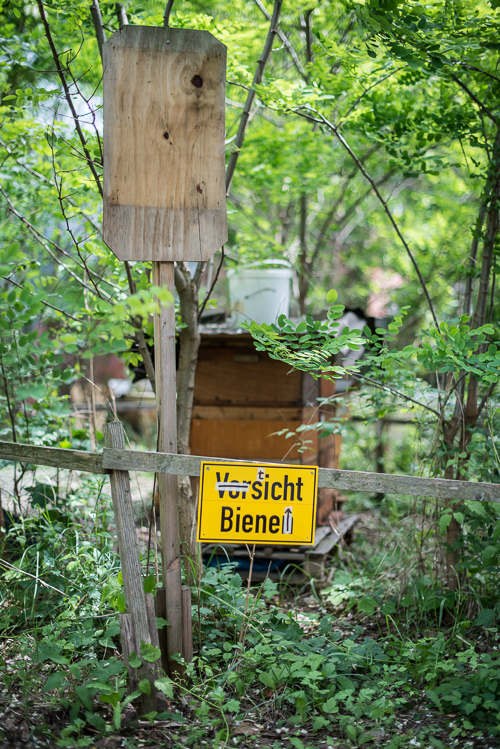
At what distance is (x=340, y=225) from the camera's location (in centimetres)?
940

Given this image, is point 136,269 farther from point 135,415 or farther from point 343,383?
point 135,415

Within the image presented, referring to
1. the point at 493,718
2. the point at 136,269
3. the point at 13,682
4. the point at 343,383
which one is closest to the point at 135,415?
the point at 343,383

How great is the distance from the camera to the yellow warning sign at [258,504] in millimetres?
2551

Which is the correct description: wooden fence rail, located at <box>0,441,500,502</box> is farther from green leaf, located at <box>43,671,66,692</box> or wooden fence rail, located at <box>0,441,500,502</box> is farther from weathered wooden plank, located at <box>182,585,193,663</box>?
green leaf, located at <box>43,671,66,692</box>

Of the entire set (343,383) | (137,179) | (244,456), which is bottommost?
(244,456)

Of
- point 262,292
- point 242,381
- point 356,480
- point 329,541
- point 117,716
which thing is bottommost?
point 329,541

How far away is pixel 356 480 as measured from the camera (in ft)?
8.21

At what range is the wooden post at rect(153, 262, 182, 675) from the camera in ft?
8.59

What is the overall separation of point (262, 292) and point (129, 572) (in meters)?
2.56

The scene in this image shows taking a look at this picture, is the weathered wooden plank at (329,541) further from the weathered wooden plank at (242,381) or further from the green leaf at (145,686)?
the green leaf at (145,686)

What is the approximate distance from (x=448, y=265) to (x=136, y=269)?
6.70 meters

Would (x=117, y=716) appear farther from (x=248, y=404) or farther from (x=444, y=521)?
(x=248, y=404)

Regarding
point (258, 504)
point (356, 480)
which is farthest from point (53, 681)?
point (356, 480)

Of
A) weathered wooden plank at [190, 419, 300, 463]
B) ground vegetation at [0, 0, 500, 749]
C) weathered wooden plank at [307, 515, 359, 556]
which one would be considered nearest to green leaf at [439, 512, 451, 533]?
ground vegetation at [0, 0, 500, 749]
